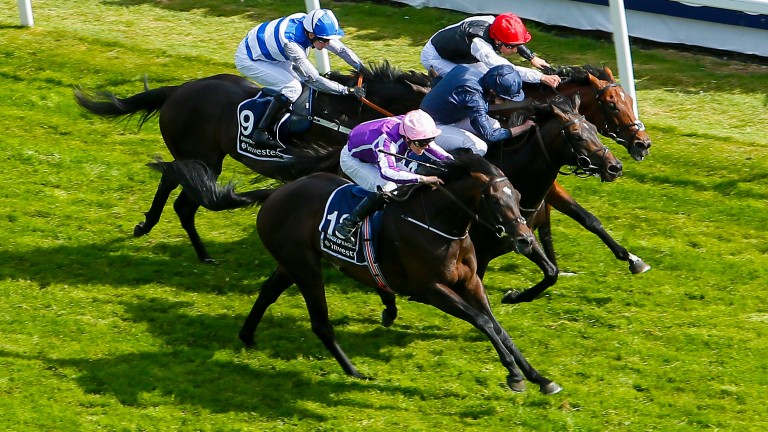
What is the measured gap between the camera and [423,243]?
7.36 meters

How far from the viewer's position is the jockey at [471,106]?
8.16m

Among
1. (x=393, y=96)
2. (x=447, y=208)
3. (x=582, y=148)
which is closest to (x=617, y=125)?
(x=582, y=148)

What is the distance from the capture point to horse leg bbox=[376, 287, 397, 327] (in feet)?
28.6

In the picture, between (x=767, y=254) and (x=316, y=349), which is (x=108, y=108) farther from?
(x=767, y=254)

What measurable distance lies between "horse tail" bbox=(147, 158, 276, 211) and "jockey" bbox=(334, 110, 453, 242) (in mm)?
937

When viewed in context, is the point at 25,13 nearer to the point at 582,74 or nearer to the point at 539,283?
the point at 582,74

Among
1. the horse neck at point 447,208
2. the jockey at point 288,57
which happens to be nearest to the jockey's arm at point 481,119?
the horse neck at point 447,208

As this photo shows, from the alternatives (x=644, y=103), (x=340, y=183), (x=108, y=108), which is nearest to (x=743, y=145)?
(x=644, y=103)

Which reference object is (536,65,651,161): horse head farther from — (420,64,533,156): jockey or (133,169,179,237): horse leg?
(133,169,179,237): horse leg

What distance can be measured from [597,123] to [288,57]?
8.58 feet

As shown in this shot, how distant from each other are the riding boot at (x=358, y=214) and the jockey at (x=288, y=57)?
6.93ft

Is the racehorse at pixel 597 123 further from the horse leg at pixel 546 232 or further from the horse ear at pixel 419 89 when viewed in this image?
the horse ear at pixel 419 89

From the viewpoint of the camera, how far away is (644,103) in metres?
13.1

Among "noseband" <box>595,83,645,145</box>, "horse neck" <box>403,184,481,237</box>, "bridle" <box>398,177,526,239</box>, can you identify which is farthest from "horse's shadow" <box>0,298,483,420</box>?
"noseband" <box>595,83,645,145</box>
